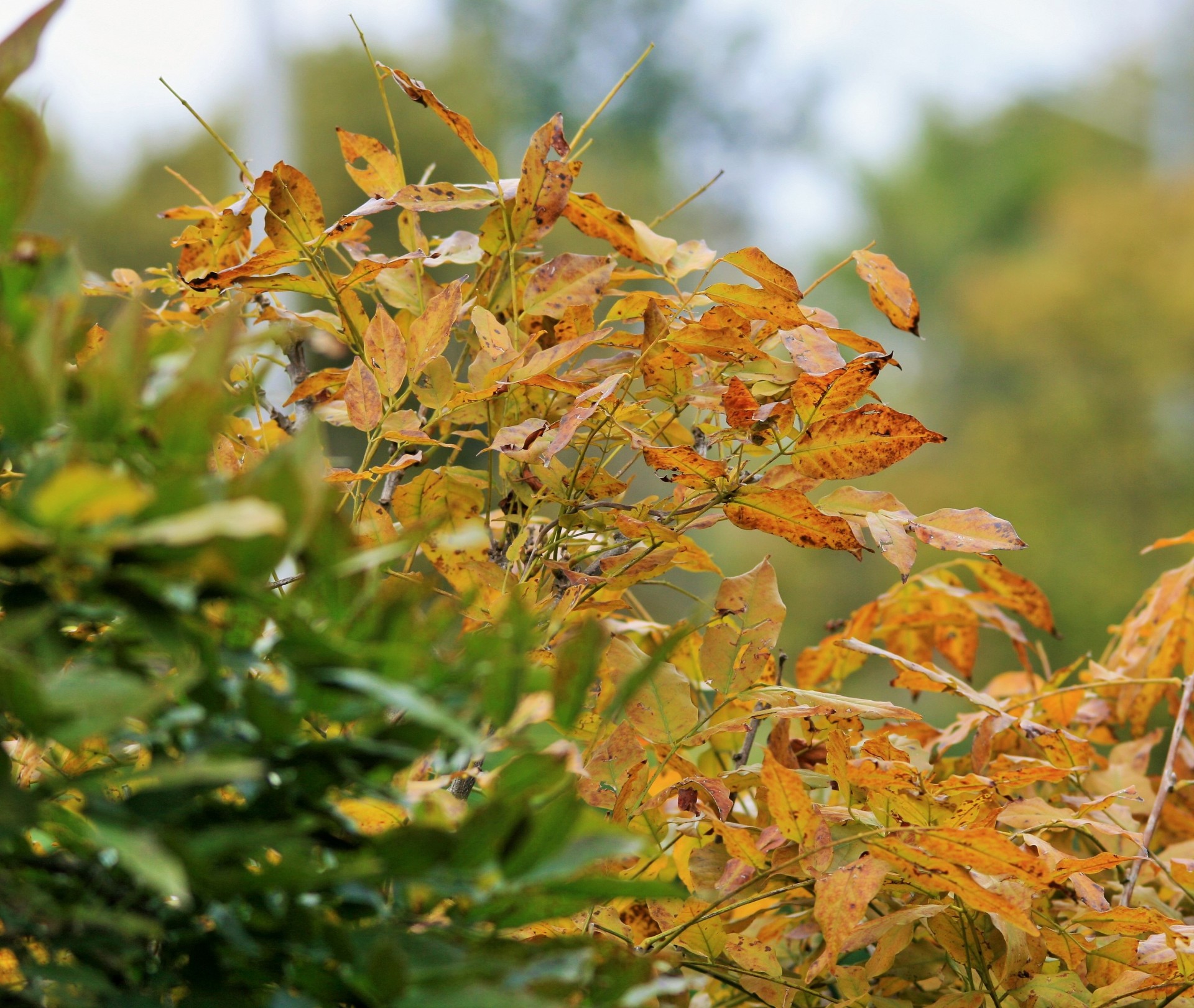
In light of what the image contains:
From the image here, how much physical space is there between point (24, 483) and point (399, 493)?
261 millimetres

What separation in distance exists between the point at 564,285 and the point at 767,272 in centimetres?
10

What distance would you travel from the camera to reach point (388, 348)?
0.44 metres

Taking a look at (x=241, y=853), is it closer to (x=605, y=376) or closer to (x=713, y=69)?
(x=605, y=376)

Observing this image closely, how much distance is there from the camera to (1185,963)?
0.43 m

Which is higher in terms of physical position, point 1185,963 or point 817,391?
point 817,391

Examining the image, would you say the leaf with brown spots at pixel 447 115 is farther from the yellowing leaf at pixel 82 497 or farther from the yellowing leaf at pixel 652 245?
the yellowing leaf at pixel 82 497

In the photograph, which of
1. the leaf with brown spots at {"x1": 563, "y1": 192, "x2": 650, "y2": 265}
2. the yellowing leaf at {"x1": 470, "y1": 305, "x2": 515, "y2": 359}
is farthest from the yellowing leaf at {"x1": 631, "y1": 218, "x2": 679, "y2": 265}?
the yellowing leaf at {"x1": 470, "y1": 305, "x2": 515, "y2": 359}

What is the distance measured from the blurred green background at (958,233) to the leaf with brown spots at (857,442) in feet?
9.88

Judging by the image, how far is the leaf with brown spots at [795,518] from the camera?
0.43 meters

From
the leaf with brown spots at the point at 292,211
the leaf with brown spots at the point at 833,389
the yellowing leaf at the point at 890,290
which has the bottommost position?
the leaf with brown spots at the point at 292,211

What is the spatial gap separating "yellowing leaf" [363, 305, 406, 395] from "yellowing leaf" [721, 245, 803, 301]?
0.15m

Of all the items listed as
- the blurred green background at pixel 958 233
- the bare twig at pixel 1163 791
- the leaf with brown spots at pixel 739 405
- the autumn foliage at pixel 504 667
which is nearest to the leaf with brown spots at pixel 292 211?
the autumn foliage at pixel 504 667

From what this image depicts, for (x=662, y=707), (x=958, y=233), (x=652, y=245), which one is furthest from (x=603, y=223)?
(x=958, y=233)

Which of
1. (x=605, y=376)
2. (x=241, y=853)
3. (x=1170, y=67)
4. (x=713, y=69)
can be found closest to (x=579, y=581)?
(x=605, y=376)
